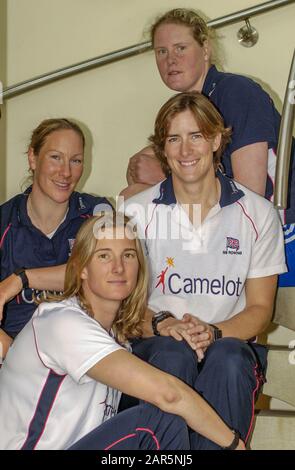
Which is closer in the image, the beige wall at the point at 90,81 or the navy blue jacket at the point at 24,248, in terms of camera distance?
the navy blue jacket at the point at 24,248

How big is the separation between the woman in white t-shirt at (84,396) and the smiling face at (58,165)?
23.6 inches

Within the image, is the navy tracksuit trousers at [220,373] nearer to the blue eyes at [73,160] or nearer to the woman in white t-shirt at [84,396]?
the woman in white t-shirt at [84,396]

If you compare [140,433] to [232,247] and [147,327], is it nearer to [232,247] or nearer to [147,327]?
[147,327]

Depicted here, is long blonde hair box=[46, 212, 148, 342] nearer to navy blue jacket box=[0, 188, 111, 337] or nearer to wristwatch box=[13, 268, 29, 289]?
wristwatch box=[13, 268, 29, 289]

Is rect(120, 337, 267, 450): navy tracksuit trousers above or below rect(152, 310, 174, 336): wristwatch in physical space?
below

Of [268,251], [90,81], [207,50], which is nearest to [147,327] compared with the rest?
[268,251]

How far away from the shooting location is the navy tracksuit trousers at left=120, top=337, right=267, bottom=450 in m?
1.61

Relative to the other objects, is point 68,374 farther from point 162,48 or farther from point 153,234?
point 162,48

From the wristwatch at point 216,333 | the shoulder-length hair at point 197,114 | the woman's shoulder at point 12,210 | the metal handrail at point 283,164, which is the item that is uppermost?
the shoulder-length hair at point 197,114

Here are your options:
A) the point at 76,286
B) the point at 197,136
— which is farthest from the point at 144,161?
the point at 76,286

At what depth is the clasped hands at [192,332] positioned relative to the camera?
5.61 feet

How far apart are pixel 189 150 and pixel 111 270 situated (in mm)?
410

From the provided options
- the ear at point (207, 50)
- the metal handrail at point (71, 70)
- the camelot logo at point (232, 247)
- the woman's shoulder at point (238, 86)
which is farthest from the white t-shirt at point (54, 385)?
the metal handrail at point (71, 70)

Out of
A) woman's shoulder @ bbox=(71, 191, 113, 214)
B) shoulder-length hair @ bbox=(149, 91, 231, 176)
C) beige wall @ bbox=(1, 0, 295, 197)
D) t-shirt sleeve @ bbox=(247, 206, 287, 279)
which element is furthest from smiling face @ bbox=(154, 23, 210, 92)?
beige wall @ bbox=(1, 0, 295, 197)
